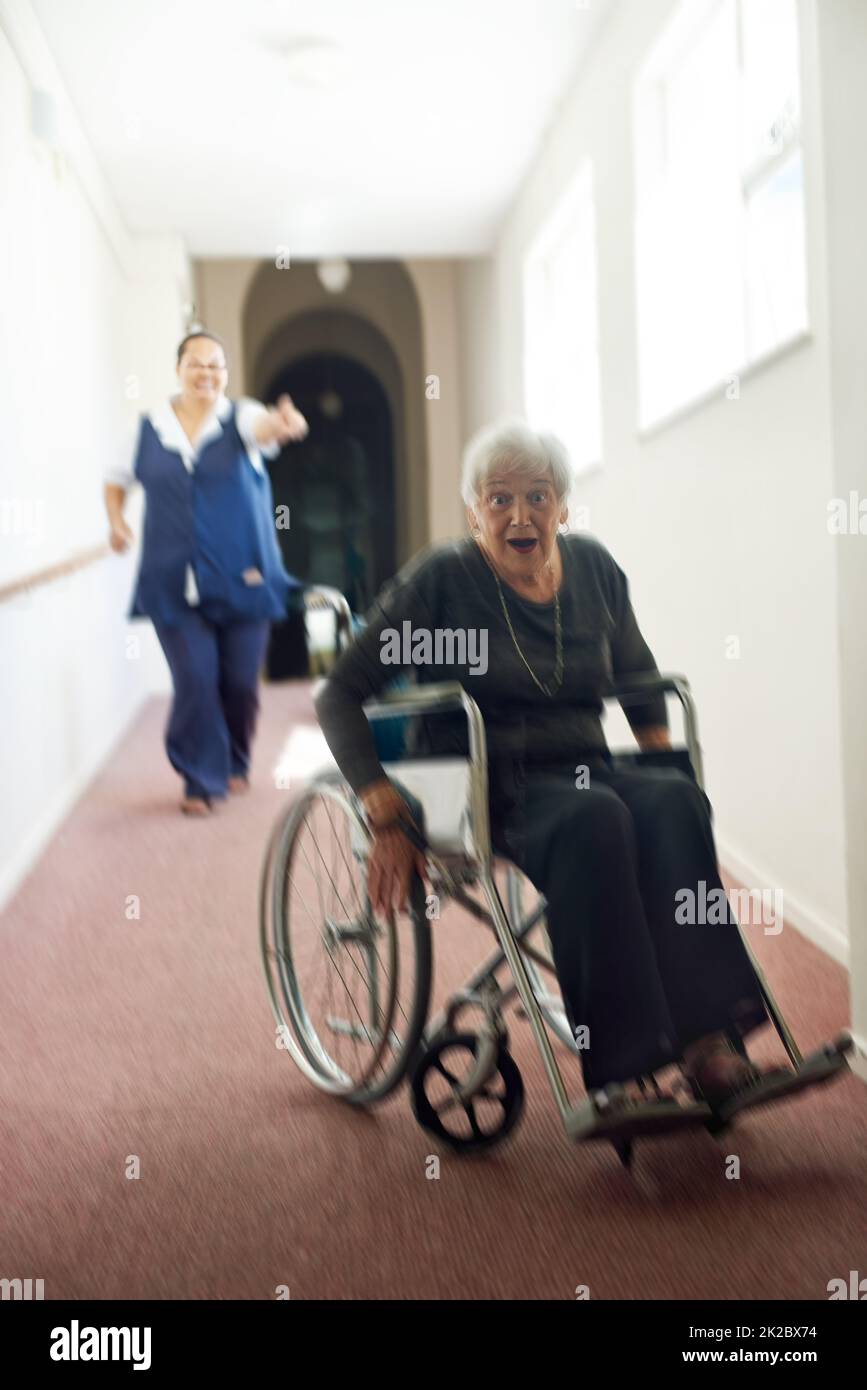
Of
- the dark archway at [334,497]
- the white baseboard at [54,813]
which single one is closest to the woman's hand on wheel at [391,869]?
the dark archway at [334,497]

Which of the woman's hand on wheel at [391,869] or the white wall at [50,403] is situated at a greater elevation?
the white wall at [50,403]

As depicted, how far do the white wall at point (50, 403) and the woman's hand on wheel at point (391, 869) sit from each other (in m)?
1.49

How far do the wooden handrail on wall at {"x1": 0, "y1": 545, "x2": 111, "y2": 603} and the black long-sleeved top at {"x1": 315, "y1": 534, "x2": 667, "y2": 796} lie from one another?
1659 mm

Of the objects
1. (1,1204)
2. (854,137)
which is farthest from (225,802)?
(854,137)

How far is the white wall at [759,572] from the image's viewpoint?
2.41 meters

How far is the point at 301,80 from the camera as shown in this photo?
422 cm

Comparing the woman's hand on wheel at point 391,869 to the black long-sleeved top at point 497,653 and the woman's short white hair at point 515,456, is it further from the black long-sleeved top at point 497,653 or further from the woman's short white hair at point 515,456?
the woman's short white hair at point 515,456

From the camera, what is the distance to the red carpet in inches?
57.7

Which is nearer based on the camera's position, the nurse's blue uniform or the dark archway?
the dark archway

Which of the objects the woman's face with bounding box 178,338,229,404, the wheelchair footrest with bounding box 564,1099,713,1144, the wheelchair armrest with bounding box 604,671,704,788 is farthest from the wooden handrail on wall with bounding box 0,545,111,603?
the wheelchair footrest with bounding box 564,1099,713,1144

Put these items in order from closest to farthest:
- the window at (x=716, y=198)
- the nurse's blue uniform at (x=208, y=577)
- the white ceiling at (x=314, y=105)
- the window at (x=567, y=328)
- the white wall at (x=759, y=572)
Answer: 1. the nurse's blue uniform at (x=208, y=577)
2. the white wall at (x=759, y=572)
3. the window at (x=716, y=198)
4. the white ceiling at (x=314, y=105)
5. the window at (x=567, y=328)

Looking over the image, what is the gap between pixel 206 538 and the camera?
8.39 feet

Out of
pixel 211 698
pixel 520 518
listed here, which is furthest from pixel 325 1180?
pixel 211 698

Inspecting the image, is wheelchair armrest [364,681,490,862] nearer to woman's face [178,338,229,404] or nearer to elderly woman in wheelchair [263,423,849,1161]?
elderly woman in wheelchair [263,423,849,1161]
